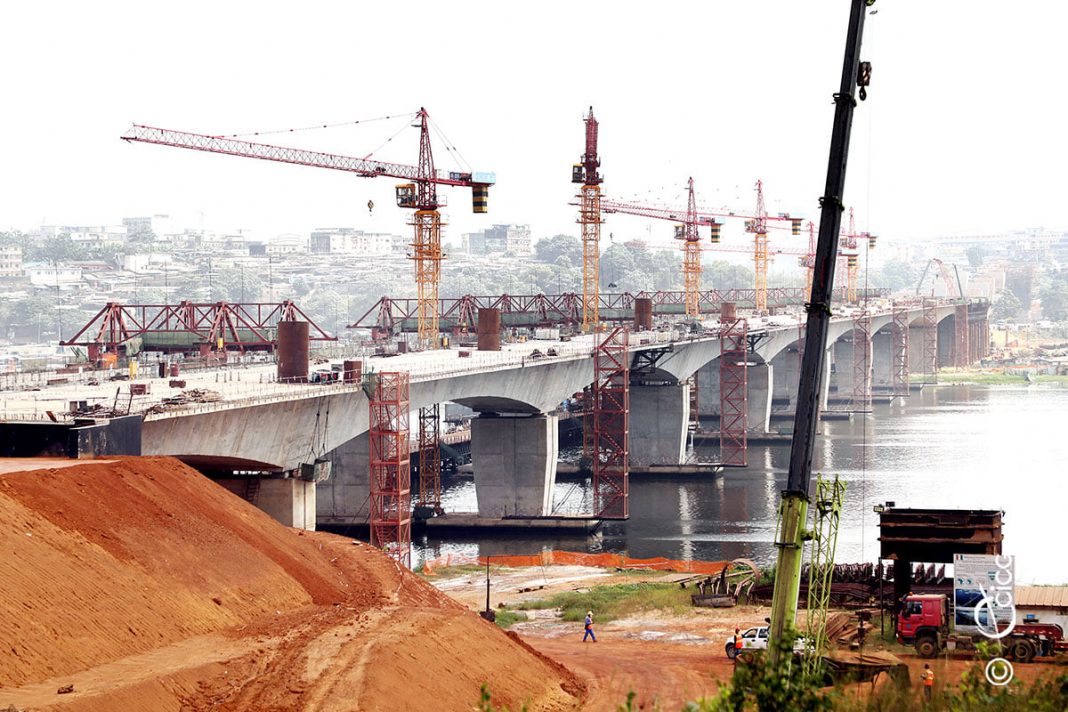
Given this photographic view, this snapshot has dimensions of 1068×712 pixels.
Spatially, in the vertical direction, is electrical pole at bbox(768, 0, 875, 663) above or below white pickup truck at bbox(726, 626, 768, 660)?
above

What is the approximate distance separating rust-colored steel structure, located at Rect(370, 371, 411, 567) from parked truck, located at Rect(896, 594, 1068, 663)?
1154 inches

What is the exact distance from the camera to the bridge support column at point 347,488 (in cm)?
8362

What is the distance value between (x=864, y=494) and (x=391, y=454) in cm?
2129

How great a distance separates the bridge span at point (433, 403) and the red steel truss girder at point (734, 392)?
1.47 meters

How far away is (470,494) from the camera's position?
105m

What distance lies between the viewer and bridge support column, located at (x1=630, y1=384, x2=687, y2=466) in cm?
11706

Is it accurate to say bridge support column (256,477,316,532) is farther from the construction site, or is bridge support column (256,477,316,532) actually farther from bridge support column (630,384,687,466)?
bridge support column (630,384,687,466)

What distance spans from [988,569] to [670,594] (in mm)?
17322

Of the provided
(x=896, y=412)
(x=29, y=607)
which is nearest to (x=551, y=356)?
(x=29, y=607)

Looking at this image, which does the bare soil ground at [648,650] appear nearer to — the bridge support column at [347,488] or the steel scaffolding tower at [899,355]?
the bridge support column at [347,488]

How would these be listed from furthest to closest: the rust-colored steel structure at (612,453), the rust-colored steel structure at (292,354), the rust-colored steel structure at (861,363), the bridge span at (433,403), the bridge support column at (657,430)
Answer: the rust-colored steel structure at (861,363) → the bridge support column at (657,430) → the rust-colored steel structure at (612,453) → the rust-colored steel structure at (292,354) → the bridge span at (433,403)

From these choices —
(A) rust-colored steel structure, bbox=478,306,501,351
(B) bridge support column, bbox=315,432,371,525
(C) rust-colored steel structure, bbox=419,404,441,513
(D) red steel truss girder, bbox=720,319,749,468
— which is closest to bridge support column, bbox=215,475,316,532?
(B) bridge support column, bbox=315,432,371,525

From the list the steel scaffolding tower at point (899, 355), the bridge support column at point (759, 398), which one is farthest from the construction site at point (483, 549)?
the steel scaffolding tower at point (899, 355)

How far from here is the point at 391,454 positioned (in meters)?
70.2
